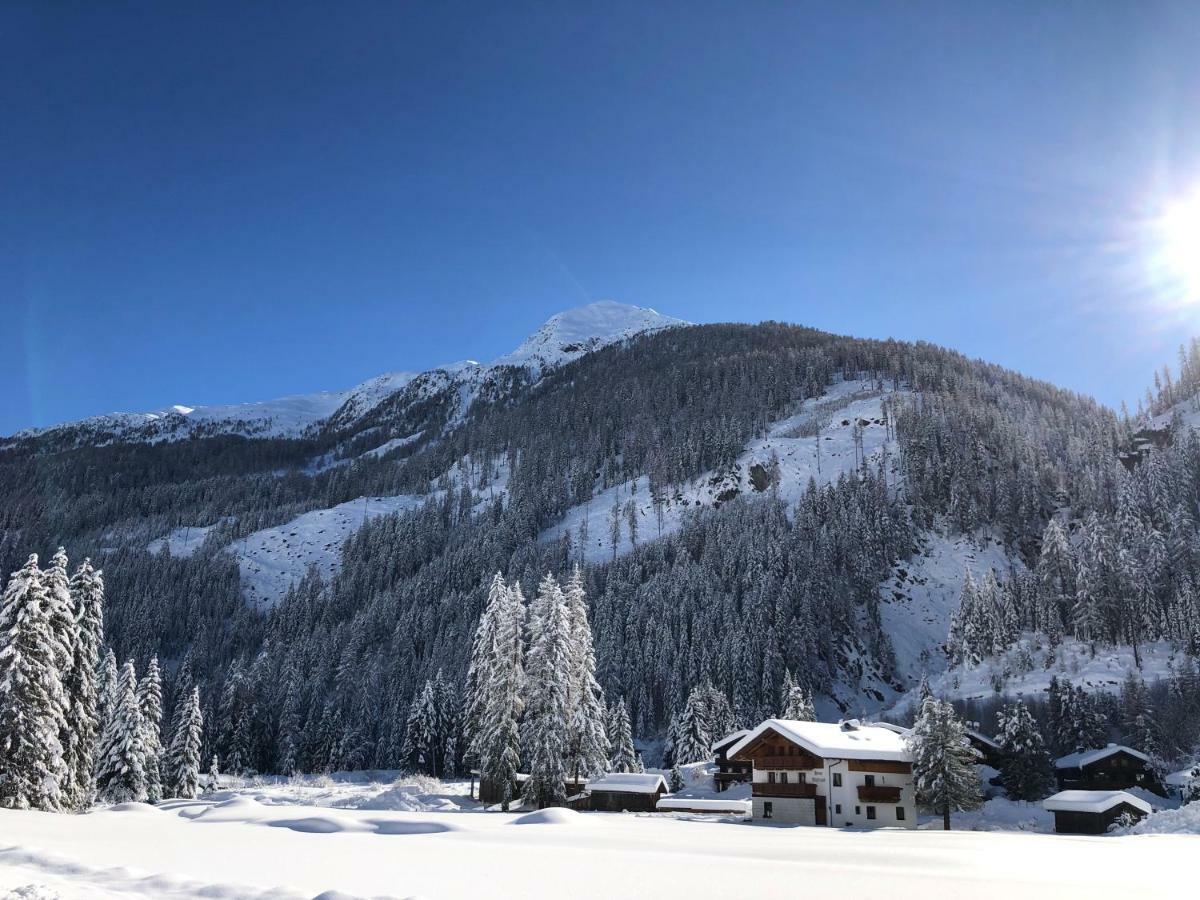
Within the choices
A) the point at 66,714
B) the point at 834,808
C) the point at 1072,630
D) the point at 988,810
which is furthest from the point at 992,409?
the point at 66,714

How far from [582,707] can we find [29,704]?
2965 cm

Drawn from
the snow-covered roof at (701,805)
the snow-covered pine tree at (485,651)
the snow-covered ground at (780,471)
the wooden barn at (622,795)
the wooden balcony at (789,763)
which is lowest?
the snow-covered roof at (701,805)

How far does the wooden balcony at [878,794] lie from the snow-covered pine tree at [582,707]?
16.7 m

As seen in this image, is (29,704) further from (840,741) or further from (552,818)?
(840,741)

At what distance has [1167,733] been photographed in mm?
70875

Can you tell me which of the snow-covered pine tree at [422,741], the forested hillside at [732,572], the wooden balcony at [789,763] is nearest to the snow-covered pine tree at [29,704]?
the wooden balcony at [789,763]

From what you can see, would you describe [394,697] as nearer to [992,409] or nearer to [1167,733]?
[1167,733]

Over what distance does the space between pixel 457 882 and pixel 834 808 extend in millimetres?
37700

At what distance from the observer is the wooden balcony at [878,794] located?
151ft

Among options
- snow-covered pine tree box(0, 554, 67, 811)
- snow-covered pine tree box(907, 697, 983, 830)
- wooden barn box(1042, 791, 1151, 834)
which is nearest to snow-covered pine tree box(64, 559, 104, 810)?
snow-covered pine tree box(0, 554, 67, 811)

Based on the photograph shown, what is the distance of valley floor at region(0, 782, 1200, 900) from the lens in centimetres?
1380

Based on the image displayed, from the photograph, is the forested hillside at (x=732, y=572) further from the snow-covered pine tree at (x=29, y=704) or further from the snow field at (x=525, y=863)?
the snow field at (x=525, y=863)

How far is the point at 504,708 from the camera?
47844mm

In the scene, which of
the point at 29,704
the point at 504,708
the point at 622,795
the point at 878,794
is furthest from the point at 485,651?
the point at 878,794
